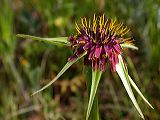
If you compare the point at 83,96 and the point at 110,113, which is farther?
the point at 83,96

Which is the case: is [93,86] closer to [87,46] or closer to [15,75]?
[87,46]

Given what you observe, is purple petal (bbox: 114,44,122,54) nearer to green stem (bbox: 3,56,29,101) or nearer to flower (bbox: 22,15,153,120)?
flower (bbox: 22,15,153,120)

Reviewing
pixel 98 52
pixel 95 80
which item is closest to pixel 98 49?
pixel 98 52

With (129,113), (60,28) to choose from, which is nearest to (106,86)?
(129,113)

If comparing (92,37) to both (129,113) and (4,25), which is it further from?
(4,25)

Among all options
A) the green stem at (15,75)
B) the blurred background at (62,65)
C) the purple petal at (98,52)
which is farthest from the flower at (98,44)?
the green stem at (15,75)

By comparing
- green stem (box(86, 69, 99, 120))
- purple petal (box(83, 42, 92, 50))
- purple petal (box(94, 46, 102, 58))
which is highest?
purple petal (box(83, 42, 92, 50))

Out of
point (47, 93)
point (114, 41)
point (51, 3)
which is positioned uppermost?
point (51, 3)

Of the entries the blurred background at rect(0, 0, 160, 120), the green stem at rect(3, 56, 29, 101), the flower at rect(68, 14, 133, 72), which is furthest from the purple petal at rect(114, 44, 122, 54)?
the green stem at rect(3, 56, 29, 101)
